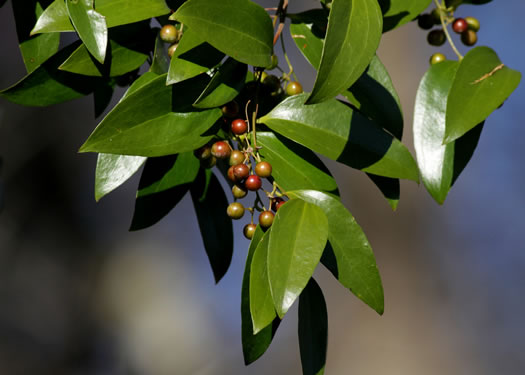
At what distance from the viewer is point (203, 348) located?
3143 mm

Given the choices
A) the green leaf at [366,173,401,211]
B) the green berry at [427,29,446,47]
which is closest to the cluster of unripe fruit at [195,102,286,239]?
the green leaf at [366,173,401,211]

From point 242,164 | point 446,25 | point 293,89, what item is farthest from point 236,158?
point 446,25

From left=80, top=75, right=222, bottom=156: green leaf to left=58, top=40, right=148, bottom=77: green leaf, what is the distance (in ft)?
0.26

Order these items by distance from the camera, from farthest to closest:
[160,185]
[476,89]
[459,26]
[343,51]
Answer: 1. [459,26]
2. [160,185]
3. [476,89]
4. [343,51]

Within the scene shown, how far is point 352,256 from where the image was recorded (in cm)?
52

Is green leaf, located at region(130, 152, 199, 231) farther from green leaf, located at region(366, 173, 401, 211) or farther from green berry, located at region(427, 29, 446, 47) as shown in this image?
green berry, located at region(427, 29, 446, 47)

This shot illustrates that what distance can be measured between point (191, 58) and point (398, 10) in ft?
0.77

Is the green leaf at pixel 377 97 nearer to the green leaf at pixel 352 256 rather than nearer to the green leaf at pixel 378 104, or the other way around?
the green leaf at pixel 378 104

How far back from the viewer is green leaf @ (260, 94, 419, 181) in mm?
544

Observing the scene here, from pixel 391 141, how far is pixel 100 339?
3046 mm

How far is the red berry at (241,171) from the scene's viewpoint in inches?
21.6

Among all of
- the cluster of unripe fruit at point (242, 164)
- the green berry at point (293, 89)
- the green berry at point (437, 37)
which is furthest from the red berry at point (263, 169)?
the green berry at point (437, 37)

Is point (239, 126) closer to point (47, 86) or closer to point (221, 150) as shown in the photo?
point (221, 150)

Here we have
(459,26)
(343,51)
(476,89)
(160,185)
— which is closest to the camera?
(343,51)
